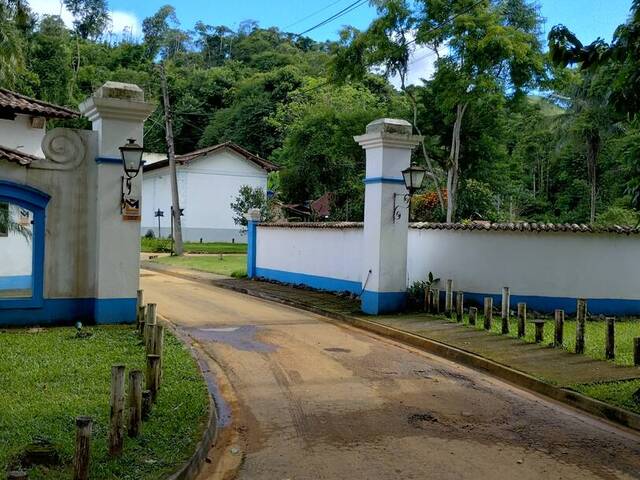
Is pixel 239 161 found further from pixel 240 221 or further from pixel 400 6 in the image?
pixel 400 6

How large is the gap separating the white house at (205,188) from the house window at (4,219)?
3401cm

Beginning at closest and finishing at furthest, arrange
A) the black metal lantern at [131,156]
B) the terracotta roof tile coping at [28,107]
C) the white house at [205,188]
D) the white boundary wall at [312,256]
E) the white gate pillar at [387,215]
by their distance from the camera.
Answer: the black metal lantern at [131,156] → the white gate pillar at [387,215] → the terracotta roof tile coping at [28,107] → the white boundary wall at [312,256] → the white house at [205,188]

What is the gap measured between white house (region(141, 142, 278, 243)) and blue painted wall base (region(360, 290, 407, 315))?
32.6 metres

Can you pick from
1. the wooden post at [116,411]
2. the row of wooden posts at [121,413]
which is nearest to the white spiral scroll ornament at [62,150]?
the row of wooden posts at [121,413]

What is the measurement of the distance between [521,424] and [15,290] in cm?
834

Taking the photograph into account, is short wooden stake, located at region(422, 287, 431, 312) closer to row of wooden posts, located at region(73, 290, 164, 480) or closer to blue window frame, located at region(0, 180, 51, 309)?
blue window frame, located at region(0, 180, 51, 309)

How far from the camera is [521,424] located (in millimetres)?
6922

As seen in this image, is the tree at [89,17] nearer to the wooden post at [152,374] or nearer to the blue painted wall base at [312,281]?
the blue painted wall base at [312,281]

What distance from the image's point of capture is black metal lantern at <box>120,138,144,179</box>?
1075 centimetres

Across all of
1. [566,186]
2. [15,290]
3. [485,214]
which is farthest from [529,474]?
[566,186]

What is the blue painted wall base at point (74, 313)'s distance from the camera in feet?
35.1

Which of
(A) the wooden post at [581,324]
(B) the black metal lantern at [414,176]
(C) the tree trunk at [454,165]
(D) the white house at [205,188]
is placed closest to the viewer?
(A) the wooden post at [581,324]

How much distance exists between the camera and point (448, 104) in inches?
852

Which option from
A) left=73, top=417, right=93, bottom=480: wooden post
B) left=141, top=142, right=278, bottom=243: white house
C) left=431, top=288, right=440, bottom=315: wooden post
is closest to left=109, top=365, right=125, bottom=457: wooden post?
left=73, top=417, right=93, bottom=480: wooden post
